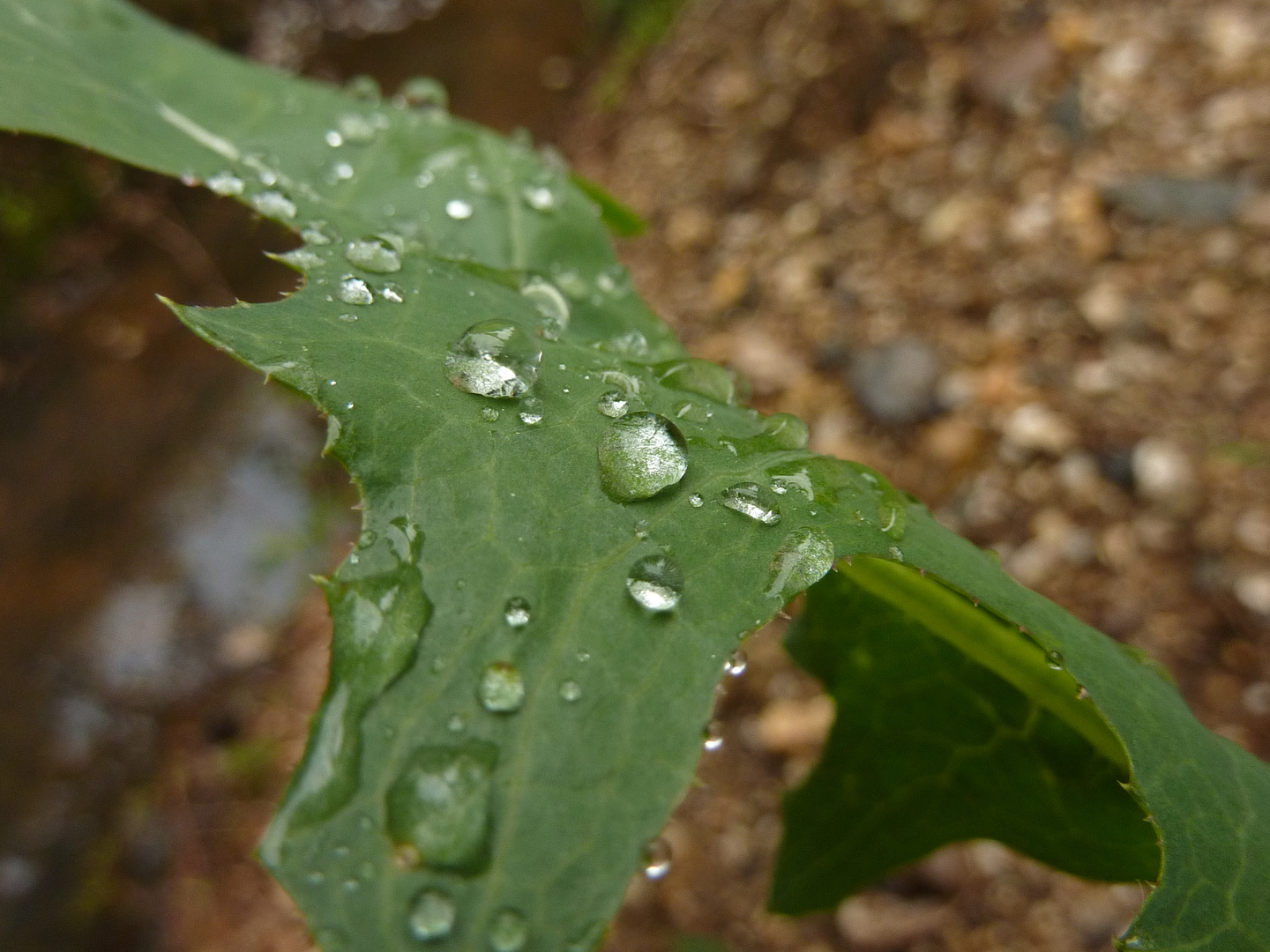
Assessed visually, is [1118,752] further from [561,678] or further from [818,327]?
[818,327]

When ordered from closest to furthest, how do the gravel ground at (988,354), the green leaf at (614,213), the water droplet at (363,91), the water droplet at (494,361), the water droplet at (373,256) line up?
the water droplet at (494,361) < the water droplet at (373,256) < the water droplet at (363,91) < the green leaf at (614,213) < the gravel ground at (988,354)

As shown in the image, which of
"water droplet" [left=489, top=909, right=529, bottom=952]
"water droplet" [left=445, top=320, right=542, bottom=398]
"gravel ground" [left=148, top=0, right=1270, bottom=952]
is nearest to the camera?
"water droplet" [left=489, top=909, right=529, bottom=952]

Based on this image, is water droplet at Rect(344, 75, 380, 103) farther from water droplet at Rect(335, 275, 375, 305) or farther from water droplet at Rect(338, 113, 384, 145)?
water droplet at Rect(335, 275, 375, 305)

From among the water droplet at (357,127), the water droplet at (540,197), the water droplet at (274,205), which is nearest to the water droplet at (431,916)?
the water droplet at (274,205)

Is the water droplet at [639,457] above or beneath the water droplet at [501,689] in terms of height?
above

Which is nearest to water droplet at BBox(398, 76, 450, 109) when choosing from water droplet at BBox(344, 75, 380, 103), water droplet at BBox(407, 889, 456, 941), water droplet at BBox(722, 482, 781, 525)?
water droplet at BBox(344, 75, 380, 103)

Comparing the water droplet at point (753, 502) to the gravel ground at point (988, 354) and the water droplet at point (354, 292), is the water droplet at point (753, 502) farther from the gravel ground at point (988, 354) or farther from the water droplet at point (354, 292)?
the gravel ground at point (988, 354)
